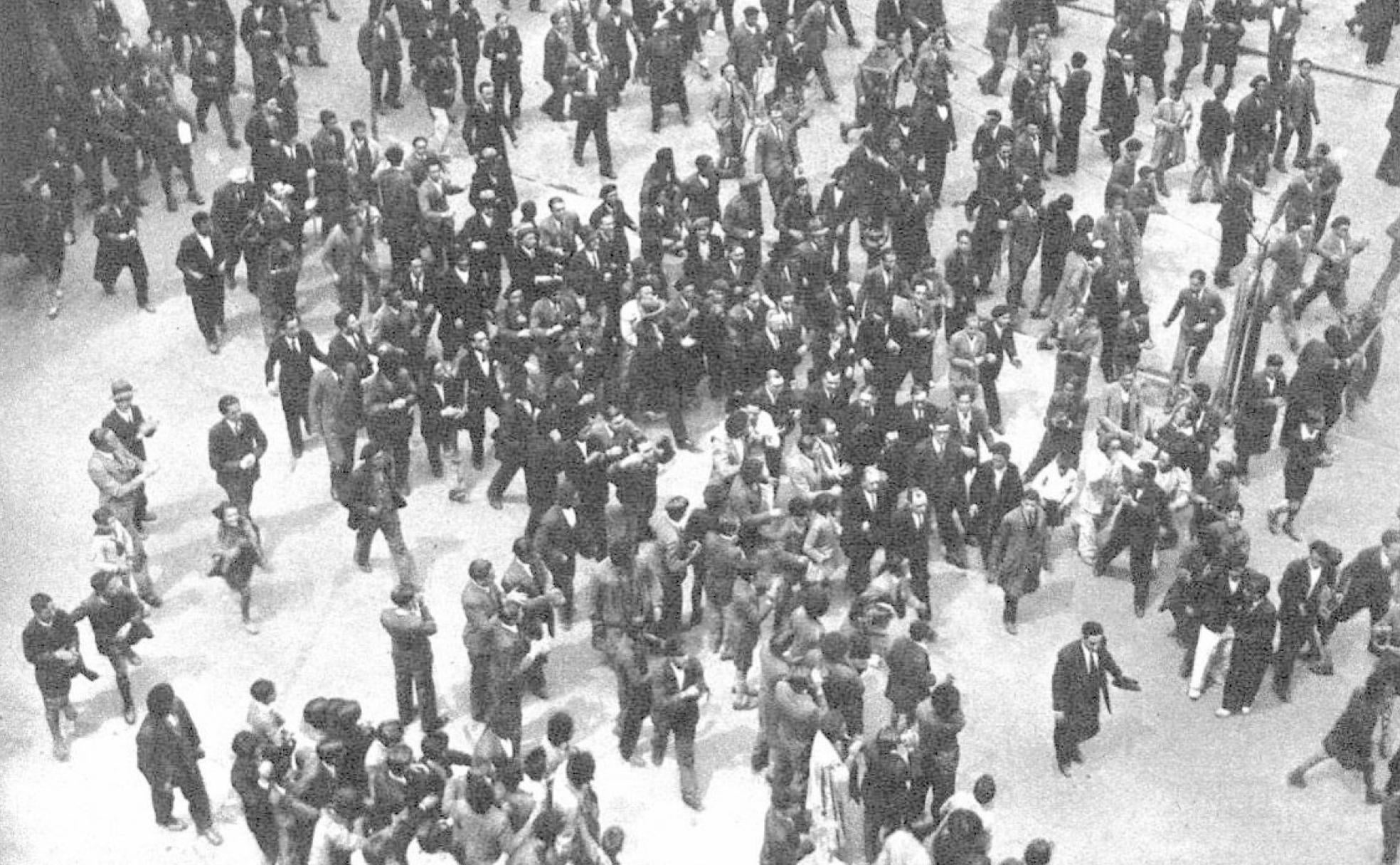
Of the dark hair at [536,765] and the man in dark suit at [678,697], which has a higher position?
the dark hair at [536,765]

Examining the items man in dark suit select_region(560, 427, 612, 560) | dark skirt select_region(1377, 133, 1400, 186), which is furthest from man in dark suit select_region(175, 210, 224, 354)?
dark skirt select_region(1377, 133, 1400, 186)

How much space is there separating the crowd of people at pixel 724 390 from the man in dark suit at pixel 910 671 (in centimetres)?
3

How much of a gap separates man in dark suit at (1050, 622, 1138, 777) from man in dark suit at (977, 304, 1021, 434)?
12.3 ft

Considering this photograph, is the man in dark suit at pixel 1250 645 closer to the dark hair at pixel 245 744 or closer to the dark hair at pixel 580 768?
the dark hair at pixel 580 768

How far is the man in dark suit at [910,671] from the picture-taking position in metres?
16.4

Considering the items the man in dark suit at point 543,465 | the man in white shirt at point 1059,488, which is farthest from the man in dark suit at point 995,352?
the man in dark suit at point 543,465

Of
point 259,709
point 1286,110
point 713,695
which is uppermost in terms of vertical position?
point 1286,110

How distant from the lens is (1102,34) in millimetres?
27562

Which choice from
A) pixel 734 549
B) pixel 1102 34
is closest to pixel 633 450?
pixel 734 549

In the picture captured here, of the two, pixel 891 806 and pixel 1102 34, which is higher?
pixel 1102 34

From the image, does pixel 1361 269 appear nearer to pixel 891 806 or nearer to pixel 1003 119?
pixel 1003 119

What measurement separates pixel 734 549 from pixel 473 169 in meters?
8.58

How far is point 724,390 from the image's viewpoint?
69.8 feet

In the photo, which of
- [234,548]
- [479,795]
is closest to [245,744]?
[479,795]
